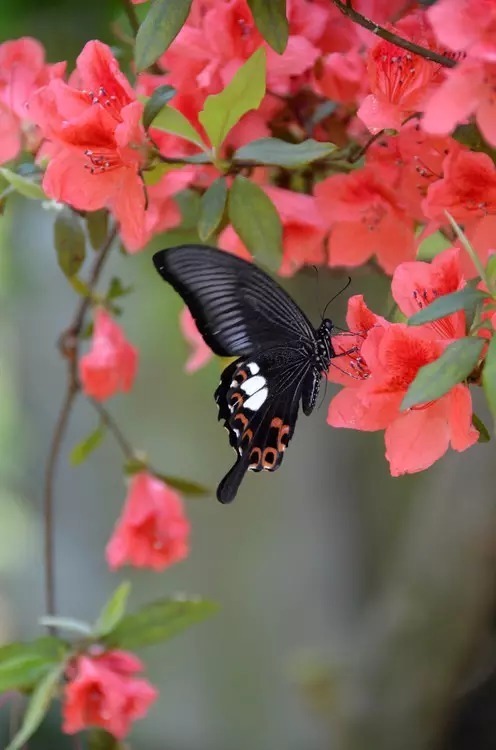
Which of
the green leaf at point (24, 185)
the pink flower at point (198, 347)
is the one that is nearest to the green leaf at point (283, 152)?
the green leaf at point (24, 185)

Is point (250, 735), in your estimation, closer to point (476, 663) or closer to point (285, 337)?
point (476, 663)

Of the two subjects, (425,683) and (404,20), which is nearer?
(404,20)

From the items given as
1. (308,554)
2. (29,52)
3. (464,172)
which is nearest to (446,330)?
(464,172)

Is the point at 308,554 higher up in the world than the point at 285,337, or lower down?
lower down

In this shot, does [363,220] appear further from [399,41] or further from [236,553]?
[236,553]

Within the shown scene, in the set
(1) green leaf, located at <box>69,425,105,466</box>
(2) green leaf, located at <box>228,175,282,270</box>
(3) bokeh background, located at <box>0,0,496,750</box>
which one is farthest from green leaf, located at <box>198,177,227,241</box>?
(3) bokeh background, located at <box>0,0,496,750</box>

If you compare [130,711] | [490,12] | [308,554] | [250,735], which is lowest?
[250,735]

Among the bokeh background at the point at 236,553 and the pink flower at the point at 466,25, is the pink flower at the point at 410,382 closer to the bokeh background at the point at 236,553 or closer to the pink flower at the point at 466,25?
the pink flower at the point at 466,25
